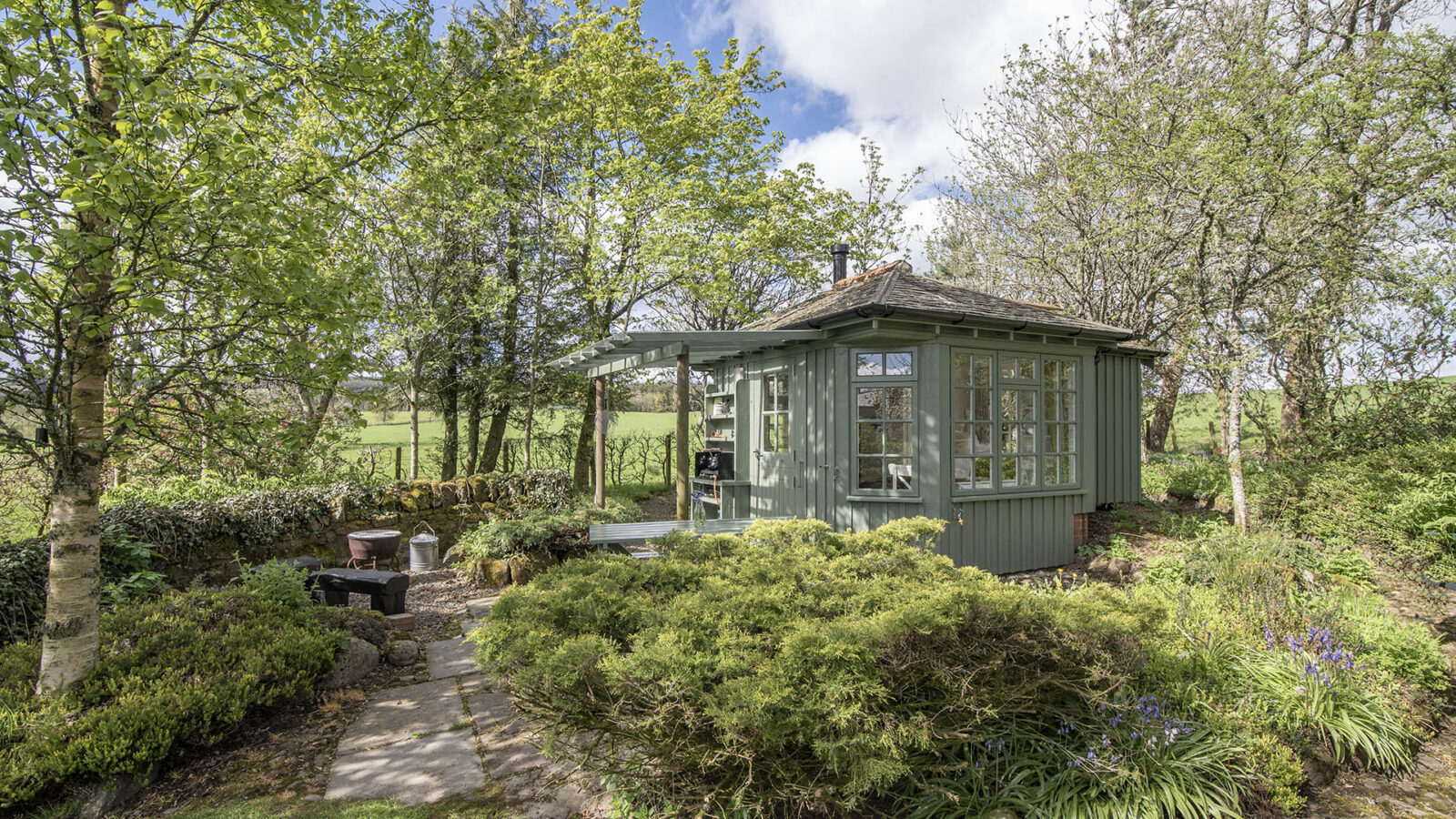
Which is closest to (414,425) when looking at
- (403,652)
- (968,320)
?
(403,652)

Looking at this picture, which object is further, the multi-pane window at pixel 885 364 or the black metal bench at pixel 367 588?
the multi-pane window at pixel 885 364

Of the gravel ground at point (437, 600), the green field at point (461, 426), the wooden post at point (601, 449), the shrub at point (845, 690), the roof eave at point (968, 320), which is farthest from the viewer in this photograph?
the green field at point (461, 426)

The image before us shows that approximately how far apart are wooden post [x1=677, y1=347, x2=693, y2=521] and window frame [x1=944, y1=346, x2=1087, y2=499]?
8.81 feet

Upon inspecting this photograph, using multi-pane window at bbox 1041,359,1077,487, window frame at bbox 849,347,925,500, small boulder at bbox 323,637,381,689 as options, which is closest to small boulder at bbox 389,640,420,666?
small boulder at bbox 323,637,381,689

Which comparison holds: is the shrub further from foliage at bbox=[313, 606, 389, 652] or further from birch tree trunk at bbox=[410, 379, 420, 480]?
birch tree trunk at bbox=[410, 379, 420, 480]

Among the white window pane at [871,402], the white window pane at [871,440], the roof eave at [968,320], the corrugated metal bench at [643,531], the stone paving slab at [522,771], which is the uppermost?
the roof eave at [968,320]

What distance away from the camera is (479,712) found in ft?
12.9

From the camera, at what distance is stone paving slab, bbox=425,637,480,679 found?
4621 mm

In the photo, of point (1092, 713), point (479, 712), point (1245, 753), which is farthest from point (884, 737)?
point (479, 712)

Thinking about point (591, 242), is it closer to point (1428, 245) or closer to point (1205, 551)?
point (1205, 551)

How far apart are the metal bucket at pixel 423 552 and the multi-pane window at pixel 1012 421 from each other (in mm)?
5950

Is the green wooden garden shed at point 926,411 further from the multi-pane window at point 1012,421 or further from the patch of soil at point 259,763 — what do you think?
the patch of soil at point 259,763

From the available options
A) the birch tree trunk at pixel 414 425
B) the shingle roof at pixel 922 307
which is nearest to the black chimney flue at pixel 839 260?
the shingle roof at pixel 922 307

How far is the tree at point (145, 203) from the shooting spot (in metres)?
2.63
